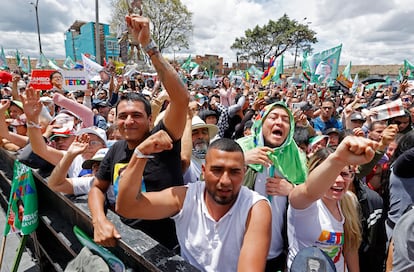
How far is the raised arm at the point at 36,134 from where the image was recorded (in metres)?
2.18

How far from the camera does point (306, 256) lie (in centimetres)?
99

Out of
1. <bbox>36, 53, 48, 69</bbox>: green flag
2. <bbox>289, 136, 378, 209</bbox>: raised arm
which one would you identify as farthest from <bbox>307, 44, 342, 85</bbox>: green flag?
<bbox>36, 53, 48, 69</bbox>: green flag

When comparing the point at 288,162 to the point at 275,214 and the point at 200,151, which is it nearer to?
the point at 275,214

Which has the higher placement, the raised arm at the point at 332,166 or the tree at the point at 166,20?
the tree at the point at 166,20

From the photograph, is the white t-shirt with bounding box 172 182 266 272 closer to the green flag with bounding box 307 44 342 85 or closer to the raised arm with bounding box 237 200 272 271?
the raised arm with bounding box 237 200 272 271

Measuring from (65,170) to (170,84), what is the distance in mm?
1037

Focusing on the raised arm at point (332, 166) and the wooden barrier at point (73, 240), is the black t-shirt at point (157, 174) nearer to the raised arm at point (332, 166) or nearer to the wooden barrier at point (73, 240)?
the wooden barrier at point (73, 240)

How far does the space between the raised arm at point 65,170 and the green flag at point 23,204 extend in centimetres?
84

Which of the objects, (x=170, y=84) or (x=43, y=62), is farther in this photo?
(x=43, y=62)

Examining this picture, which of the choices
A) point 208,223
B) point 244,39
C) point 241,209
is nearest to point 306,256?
point 241,209

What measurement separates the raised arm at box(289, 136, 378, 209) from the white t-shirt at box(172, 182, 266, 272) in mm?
290

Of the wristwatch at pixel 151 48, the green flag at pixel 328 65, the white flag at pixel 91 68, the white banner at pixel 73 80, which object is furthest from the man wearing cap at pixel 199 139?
the green flag at pixel 328 65

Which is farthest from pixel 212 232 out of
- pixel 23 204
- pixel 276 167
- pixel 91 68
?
pixel 91 68

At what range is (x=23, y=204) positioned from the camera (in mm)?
2639
